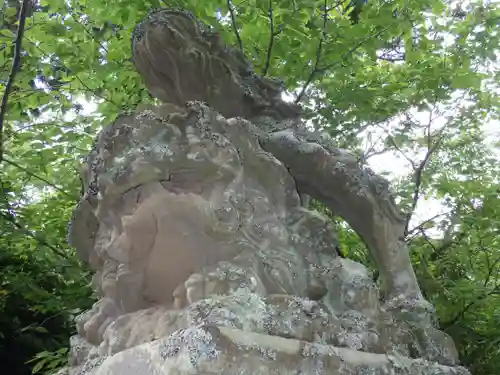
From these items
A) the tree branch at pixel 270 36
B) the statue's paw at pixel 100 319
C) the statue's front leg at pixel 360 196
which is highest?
the tree branch at pixel 270 36

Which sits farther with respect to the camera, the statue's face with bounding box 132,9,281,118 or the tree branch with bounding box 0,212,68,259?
the tree branch with bounding box 0,212,68,259

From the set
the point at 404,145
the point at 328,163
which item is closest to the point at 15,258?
the point at 328,163

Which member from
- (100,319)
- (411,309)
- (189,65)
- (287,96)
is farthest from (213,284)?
(287,96)

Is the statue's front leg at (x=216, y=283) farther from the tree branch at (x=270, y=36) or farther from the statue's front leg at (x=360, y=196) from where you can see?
the tree branch at (x=270, y=36)

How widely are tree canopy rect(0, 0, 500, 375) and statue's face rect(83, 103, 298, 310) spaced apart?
146 cm

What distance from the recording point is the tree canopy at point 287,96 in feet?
10.2

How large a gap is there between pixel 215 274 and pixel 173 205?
189mm

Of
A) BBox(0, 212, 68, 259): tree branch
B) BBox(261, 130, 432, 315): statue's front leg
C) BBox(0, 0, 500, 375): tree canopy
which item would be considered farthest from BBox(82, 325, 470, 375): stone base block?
BBox(0, 212, 68, 259): tree branch

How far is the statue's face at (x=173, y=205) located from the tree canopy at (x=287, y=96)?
1.46 meters

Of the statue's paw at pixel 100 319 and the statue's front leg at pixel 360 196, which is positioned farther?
the statue's front leg at pixel 360 196

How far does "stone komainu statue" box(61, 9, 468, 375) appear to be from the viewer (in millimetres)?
1208

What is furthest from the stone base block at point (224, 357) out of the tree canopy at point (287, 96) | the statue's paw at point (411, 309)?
the tree canopy at point (287, 96)

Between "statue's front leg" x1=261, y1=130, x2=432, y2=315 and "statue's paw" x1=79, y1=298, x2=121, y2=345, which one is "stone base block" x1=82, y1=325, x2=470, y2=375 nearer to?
"statue's paw" x1=79, y1=298, x2=121, y2=345

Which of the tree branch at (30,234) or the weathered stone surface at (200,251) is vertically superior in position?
the tree branch at (30,234)
